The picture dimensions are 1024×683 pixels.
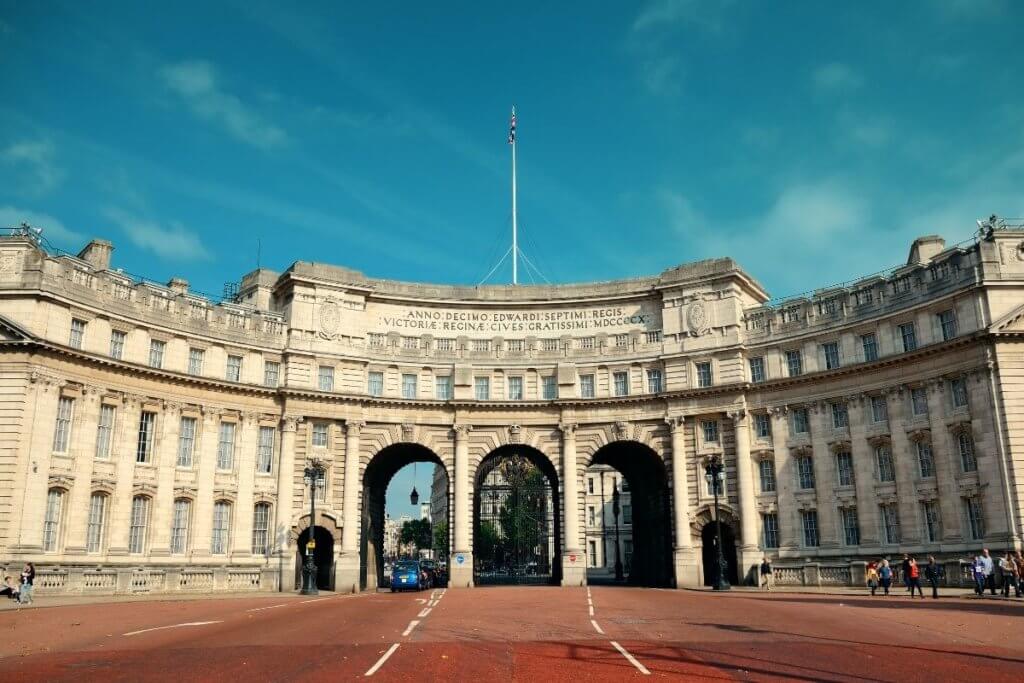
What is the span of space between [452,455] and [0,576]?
86.1 feet

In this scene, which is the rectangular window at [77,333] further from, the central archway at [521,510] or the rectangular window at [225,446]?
→ the central archway at [521,510]

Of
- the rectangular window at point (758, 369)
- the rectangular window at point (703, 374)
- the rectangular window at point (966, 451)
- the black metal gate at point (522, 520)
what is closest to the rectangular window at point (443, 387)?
the black metal gate at point (522, 520)

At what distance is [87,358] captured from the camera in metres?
44.7

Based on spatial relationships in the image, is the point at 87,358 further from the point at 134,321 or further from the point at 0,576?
the point at 0,576

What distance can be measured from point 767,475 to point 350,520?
84.0 feet

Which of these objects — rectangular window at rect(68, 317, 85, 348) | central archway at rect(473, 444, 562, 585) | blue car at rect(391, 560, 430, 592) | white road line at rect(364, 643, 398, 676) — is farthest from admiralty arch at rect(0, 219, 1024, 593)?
white road line at rect(364, 643, 398, 676)

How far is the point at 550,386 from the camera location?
5794 cm

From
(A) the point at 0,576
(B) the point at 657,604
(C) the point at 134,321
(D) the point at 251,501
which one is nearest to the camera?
(B) the point at 657,604

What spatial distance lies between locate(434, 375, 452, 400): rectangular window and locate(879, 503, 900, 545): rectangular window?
88.4 feet

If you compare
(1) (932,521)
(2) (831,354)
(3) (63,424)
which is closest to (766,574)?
(1) (932,521)

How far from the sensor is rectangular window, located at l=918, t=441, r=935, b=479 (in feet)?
151

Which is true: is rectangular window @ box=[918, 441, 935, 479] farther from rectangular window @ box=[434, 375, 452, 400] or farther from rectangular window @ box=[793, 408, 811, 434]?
rectangular window @ box=[434, 375, 452, 400]

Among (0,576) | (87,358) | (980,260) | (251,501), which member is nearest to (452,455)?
(251,501)

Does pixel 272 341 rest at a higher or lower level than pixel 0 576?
higher
